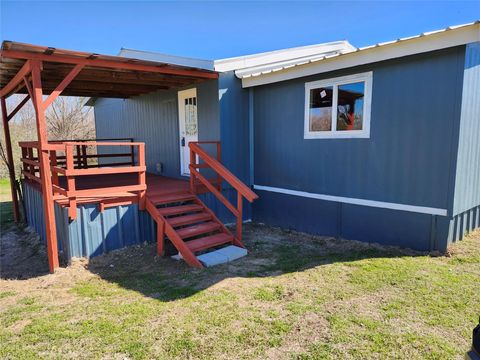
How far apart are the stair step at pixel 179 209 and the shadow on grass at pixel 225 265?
0.67m

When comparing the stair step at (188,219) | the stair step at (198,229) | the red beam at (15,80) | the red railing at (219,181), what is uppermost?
the red beam at (15,80)

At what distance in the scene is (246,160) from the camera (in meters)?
6.79

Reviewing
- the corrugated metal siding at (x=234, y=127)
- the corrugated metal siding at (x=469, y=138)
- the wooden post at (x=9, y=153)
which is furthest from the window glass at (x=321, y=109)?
the wooden post at (x=9, y=153)

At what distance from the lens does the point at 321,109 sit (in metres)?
5.49

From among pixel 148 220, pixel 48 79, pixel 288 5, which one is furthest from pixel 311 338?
pixel 288 5

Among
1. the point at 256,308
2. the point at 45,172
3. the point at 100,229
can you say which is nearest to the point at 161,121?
the point at 100,229

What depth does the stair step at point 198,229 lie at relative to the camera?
193 inches

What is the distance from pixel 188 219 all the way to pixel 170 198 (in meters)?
0.62

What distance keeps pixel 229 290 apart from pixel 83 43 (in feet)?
49.2

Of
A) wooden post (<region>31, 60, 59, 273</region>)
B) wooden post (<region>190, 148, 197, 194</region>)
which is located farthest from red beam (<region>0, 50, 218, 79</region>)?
wooden post (<region>190, 148, 197, 194</region>)

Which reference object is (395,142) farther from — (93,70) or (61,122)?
(61,122)

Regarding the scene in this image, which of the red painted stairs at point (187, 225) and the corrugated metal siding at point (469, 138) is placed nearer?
the corrugated metal siding at point (469, 138)

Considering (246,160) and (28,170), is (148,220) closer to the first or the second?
(246,160)

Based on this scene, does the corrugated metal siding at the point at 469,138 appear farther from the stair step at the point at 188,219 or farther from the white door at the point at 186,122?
the white door at the point at 186,122
